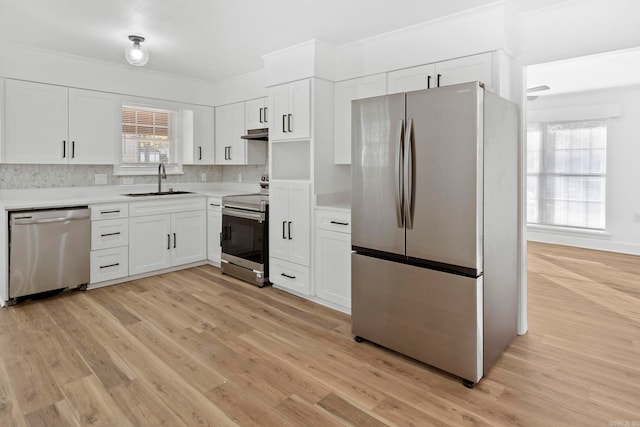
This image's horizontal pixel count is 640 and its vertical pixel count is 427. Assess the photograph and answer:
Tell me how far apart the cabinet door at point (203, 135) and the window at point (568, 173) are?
5.57 metres

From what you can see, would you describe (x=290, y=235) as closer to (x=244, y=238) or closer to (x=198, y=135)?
(x=244, y=238)

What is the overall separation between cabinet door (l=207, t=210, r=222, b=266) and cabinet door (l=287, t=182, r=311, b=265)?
1.34 metres

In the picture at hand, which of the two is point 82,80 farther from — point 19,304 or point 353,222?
point 353,222

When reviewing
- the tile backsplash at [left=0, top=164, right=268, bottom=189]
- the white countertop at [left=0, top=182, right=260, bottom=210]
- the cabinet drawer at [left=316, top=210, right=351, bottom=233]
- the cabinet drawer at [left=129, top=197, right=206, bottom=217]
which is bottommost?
the cabinet drawer at [left=316, top=210, right=351, bottom=233]

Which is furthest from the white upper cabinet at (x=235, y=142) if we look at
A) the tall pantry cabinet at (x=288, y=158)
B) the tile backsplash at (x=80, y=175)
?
the tall pantry cabinet at (x=288, y=158)

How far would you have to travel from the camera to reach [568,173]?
258 inches

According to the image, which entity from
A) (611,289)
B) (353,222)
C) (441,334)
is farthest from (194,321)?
(611,289)

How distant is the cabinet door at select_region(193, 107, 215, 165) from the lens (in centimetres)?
530

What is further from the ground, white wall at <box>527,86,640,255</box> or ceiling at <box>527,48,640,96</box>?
ceiling at <box>527,48,640,96</box>

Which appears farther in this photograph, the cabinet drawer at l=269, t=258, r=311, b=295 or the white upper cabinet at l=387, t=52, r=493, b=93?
the cabinet drawer at l=269, t=258, r=311, b=295

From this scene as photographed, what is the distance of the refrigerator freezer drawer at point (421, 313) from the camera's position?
7.54 ft

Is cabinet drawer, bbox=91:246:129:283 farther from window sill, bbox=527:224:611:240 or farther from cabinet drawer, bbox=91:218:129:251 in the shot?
window sill, bbox=527:224:611:240

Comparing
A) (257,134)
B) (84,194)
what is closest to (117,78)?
(84,194)

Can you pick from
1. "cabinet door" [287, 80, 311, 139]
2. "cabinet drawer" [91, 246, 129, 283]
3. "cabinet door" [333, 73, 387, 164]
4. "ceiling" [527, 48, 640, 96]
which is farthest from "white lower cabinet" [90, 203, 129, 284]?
"ceiling" [527, 48, 640, 96]
